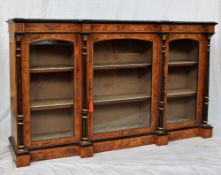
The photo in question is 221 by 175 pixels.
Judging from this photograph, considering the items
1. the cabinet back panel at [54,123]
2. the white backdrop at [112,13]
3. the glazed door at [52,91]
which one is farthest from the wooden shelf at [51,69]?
the white backdrop at [112,13]

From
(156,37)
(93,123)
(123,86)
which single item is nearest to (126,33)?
(156,37)

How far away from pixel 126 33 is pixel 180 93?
0.84 meters

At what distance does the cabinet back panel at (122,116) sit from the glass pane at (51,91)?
0.96 ft

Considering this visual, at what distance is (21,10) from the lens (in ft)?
10.9

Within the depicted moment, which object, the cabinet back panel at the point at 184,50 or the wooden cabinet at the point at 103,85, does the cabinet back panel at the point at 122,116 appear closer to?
the wooden cabinet at the point at 103,85

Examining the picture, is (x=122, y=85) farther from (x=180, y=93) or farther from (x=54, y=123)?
(x=54, y=123)

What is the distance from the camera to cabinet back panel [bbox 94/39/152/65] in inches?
121

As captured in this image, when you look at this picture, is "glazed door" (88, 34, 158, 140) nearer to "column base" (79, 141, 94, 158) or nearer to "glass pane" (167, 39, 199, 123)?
"column base" (79, 141, 94, 158)

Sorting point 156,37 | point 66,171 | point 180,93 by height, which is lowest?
point 66,171

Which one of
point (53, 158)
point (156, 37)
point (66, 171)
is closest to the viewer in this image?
point (66, 171)

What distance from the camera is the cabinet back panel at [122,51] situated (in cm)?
307

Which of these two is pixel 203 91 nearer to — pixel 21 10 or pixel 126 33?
pixel 126 33

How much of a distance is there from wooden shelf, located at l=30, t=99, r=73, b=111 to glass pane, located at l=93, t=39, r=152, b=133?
0.25 m

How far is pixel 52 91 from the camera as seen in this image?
2.99 metres
